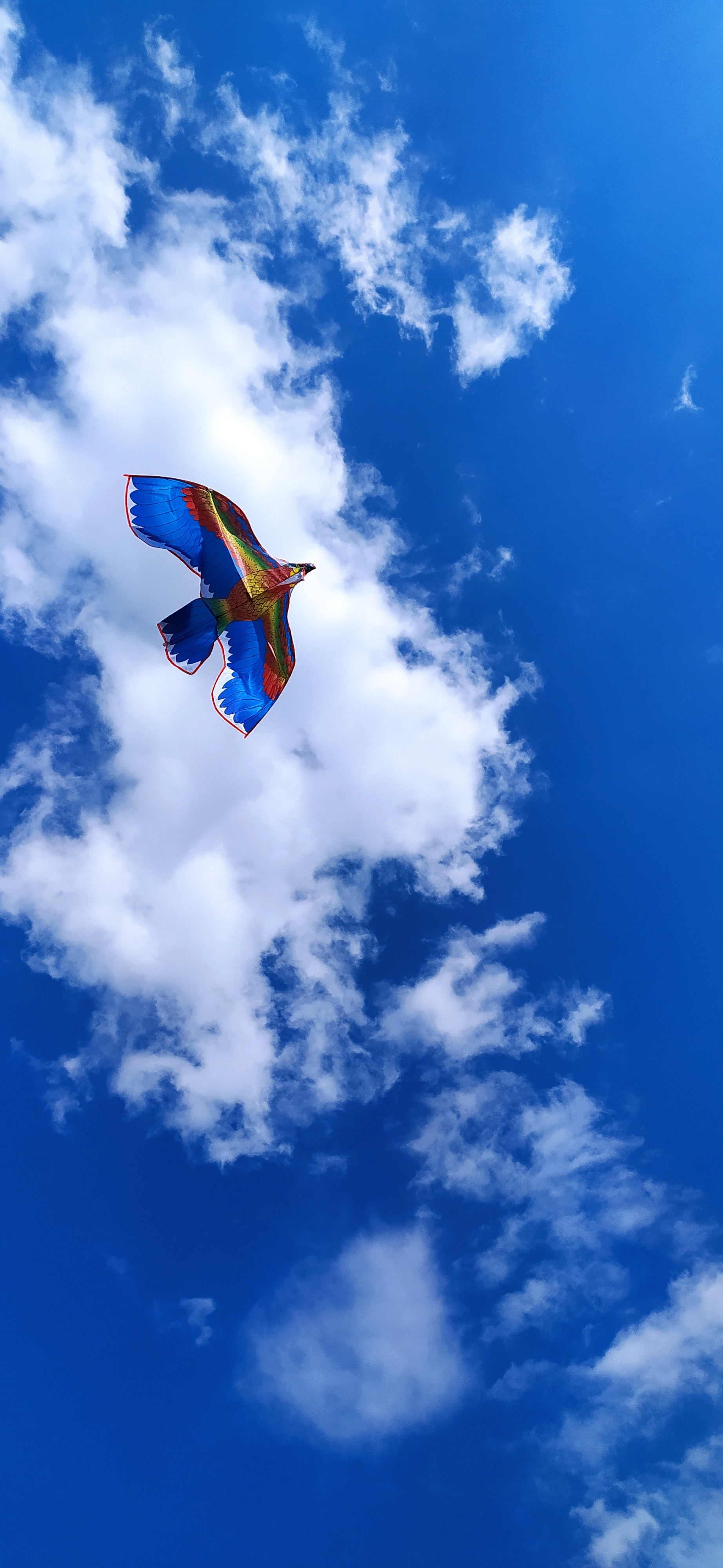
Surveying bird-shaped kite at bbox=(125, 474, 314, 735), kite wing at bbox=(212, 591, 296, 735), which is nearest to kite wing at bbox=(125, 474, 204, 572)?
bird-shaped kite at bbox=(125, 474, 314, 735)

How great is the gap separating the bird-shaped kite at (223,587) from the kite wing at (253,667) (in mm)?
38

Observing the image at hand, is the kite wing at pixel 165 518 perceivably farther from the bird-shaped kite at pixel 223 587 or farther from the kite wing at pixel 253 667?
the kite wing at pixel 253 667

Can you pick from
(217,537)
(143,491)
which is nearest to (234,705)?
(217,537)

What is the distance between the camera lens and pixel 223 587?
35906 millimetres

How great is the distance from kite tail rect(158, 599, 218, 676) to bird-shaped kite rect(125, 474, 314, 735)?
4 cm

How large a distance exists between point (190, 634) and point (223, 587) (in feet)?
8.47

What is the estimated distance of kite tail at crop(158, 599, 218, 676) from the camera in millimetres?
35500

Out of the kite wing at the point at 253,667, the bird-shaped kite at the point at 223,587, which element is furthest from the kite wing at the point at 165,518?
the kite wing at the point at 253,667

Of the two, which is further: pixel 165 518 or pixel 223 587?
pixel 223 587

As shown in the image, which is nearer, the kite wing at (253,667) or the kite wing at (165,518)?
the kite wing at (165,518)

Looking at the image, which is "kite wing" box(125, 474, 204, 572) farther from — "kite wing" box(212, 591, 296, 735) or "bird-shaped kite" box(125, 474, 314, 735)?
"kite wing" box(212, 591, 296, 735)

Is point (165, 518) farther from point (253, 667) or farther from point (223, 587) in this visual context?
point (253, 667)


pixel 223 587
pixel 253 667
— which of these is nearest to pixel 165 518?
pixel 223 587

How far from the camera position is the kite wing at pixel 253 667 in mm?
36750
